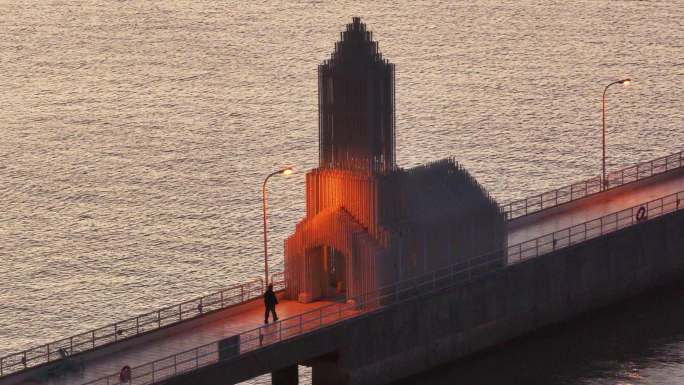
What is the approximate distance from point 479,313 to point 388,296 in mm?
6382

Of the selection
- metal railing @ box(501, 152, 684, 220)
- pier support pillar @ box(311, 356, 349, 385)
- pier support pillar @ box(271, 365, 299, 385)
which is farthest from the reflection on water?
metal railing @ box(501, 152, 684, 220)

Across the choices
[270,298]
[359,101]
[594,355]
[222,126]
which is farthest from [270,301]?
[222,126]

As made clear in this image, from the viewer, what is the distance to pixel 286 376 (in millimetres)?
95438

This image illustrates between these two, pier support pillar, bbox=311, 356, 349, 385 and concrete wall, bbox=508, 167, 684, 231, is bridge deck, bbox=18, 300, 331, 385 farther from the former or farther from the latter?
concrete wall, bbox=508, 167, 684, 231

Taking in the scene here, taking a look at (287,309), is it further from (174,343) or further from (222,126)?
(222,126)

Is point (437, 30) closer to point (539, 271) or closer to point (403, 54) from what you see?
point (403, 54)

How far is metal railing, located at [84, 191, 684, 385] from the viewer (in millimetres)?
87312

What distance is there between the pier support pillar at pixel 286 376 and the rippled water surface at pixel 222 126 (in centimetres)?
1319

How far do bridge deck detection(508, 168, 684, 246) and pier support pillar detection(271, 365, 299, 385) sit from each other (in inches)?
642

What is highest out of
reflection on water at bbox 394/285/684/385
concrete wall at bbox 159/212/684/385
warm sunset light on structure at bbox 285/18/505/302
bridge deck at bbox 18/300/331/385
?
warm sunset light on structure at bbox 285/18/505/302

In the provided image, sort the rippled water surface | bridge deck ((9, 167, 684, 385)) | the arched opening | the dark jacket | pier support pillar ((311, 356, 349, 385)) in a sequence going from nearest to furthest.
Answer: bridge deck ((9, 167, 684, 385))
the dark jacket
pier support pillar ((311, 356, 349, 385))
the arched opening
the rippled water surface

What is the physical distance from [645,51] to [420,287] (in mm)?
87720

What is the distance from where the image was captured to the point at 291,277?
9788 centimetres

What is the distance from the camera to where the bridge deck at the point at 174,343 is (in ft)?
285
